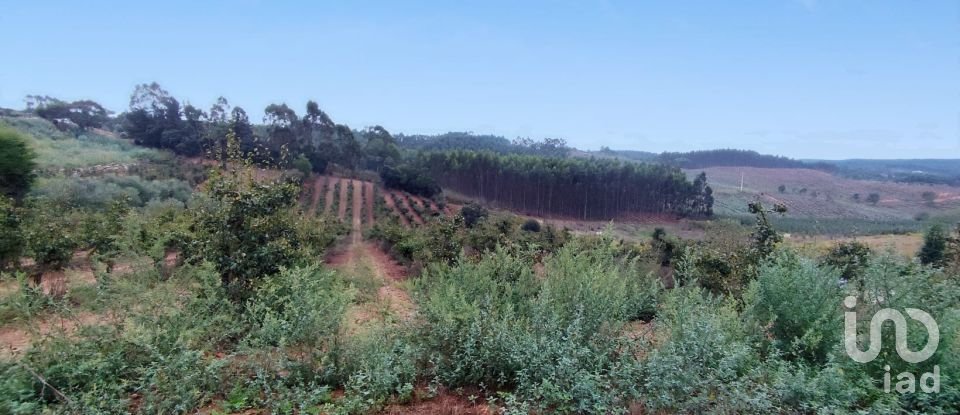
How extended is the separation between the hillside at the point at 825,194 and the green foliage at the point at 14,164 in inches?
1465

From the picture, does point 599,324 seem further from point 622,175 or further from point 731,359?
point 622,175

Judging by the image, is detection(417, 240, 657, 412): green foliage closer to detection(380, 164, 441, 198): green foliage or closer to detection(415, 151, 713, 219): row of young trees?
detection(380, 164, 441, 198): green foliage

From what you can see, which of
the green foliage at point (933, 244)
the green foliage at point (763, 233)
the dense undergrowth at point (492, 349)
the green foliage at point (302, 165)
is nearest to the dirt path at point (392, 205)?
the green foliage at point (302, 165)

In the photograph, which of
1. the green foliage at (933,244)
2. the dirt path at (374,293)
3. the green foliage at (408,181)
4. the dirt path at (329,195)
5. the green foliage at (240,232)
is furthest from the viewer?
the green foliage at (408,181)

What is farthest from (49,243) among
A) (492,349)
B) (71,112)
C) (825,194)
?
(825,194)

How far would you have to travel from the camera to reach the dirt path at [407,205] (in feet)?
93.9

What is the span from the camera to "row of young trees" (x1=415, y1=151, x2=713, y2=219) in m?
40.5

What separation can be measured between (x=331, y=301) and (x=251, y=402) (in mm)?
891

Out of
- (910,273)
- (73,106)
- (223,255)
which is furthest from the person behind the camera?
(73,106)

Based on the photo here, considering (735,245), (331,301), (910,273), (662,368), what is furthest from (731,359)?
(735,245)

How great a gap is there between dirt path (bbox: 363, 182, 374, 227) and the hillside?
25.5 metres

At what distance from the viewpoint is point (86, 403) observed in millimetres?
2826

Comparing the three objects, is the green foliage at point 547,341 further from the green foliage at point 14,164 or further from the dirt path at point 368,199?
the dirt path at point 368,199

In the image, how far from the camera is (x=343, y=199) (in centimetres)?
3142
